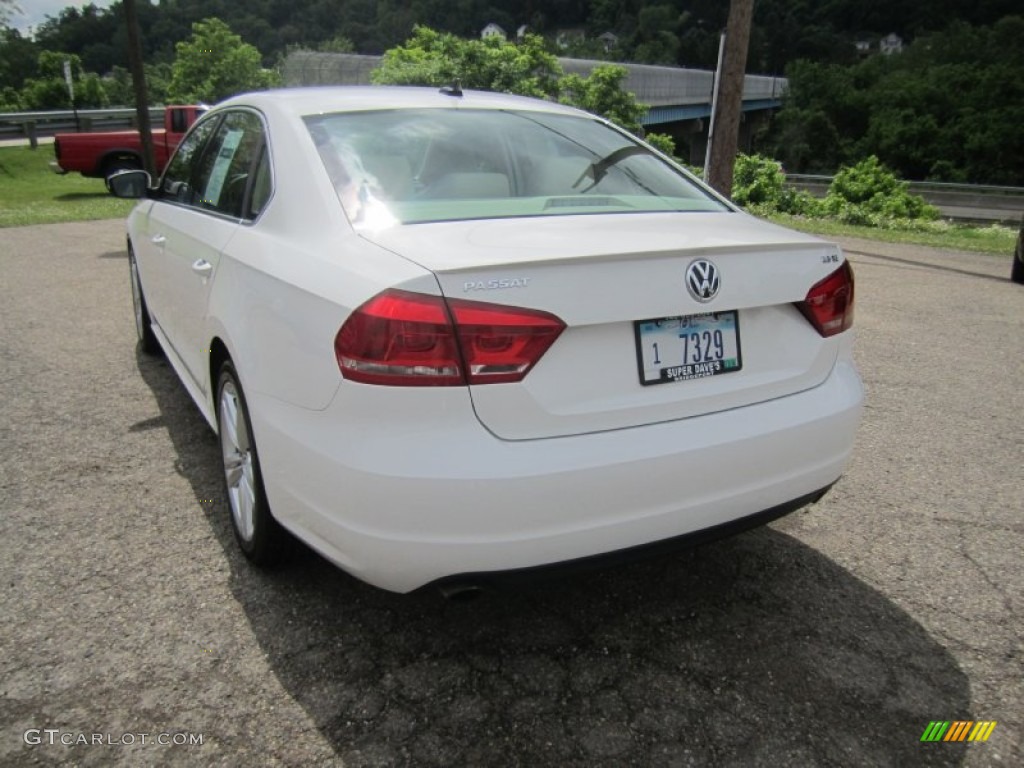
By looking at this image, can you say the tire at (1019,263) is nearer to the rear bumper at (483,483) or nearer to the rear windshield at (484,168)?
the rear windshield at (484,168)

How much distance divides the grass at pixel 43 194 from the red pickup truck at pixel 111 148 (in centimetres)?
75

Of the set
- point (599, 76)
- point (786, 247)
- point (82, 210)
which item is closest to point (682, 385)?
point (786, 247)

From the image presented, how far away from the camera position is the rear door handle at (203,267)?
297 centimetres

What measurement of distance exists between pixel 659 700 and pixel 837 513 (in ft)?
5.01

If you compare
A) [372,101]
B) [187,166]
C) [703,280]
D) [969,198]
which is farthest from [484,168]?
[969,198]

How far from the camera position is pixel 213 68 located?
1928 inches

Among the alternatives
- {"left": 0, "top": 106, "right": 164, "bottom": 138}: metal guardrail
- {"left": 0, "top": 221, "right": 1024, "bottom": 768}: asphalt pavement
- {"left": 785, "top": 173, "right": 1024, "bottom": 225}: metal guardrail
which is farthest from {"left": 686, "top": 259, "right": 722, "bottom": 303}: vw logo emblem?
{"left": 785, "top": 173, "right": 1024, "bottom": 225}: metal guardrail

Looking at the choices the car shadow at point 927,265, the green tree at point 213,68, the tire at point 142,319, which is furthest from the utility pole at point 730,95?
the green tree at point 213,68

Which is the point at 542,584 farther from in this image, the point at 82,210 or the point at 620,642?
the point at 82,210

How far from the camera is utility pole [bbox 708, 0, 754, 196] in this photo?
10.6 meters

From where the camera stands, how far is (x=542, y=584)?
2.06 metres

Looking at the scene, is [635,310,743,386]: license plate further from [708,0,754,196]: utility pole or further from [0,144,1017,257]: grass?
[0,144,1017,257]: grass

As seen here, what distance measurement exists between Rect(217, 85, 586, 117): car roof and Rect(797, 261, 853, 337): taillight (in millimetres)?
1415

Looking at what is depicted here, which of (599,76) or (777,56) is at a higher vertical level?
(777,56)
